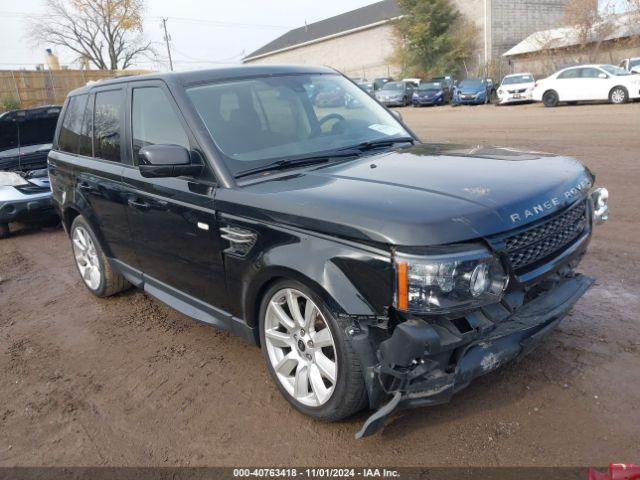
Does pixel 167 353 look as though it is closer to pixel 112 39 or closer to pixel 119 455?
pixel 119 455

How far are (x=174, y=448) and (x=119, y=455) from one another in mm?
295

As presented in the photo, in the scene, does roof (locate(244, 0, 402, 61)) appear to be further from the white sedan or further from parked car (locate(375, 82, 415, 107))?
the white sedan

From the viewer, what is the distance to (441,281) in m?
2.44

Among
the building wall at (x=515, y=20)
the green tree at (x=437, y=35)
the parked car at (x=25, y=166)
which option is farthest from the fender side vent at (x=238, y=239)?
the building wall at (x=515, y=20)

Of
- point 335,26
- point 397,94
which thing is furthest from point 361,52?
point 397,94

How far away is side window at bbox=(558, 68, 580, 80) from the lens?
21006 mm

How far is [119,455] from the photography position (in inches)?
118

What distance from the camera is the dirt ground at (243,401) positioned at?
2.83m

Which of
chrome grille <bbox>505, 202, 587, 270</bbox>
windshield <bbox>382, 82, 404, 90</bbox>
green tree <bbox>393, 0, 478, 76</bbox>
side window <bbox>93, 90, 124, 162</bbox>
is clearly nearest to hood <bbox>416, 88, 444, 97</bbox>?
windshield <bbox>382, 82, 404, 90</bbox>

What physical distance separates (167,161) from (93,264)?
8.20 feet

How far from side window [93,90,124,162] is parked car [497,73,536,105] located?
2236 cm

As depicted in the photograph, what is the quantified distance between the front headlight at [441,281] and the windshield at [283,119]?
136 centimetres

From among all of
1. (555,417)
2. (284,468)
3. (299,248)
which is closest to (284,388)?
(284,468)

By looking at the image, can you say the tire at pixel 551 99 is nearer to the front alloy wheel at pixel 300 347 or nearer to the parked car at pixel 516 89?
the parked car at pixel 516 89
